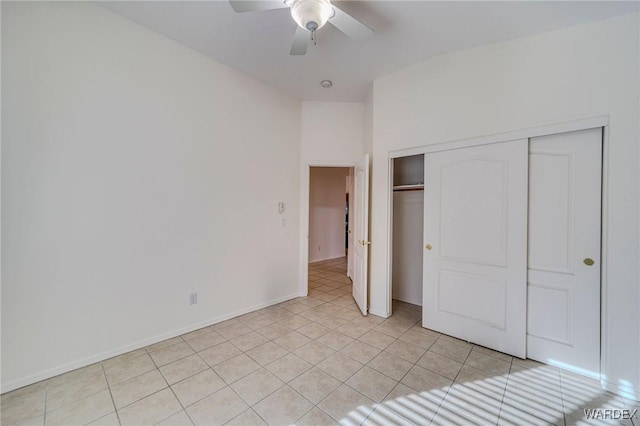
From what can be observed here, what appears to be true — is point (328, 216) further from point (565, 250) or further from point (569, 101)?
point (569, 101)

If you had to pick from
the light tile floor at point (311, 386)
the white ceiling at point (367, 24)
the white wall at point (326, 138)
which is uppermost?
the white ceiling at point (367, 24)

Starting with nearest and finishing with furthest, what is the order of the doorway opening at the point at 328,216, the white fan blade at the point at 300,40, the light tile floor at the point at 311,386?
the light tile floor at the point at 311,386, the white fan blade at the point at 300,40, the doorway opening at the point at 328,216

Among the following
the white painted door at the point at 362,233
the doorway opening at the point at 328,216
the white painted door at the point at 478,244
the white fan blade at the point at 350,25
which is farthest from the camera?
the doorway opening at the point at 328,216

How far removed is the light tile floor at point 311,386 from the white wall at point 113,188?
1.29ft

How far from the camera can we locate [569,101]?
2.18 meters

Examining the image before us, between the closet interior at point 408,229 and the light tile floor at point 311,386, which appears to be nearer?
the light tile floor at point 311,386

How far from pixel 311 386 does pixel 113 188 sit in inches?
94.1

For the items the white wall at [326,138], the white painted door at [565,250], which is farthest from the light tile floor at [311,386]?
the white wall at [326,138]

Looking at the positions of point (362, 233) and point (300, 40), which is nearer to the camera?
point (300, 40)

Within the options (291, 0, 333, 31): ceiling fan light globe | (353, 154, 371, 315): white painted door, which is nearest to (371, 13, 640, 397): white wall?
(353, 154, 371, 315): white painted door

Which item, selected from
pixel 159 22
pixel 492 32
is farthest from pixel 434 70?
pixel 159 22

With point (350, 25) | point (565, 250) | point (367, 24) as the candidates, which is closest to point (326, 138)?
point (367, 24)

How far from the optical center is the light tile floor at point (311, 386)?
170 cm

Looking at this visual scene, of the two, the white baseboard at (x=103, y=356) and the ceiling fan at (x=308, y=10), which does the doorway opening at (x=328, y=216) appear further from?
the ceiling fan at (x=308, y=10)
